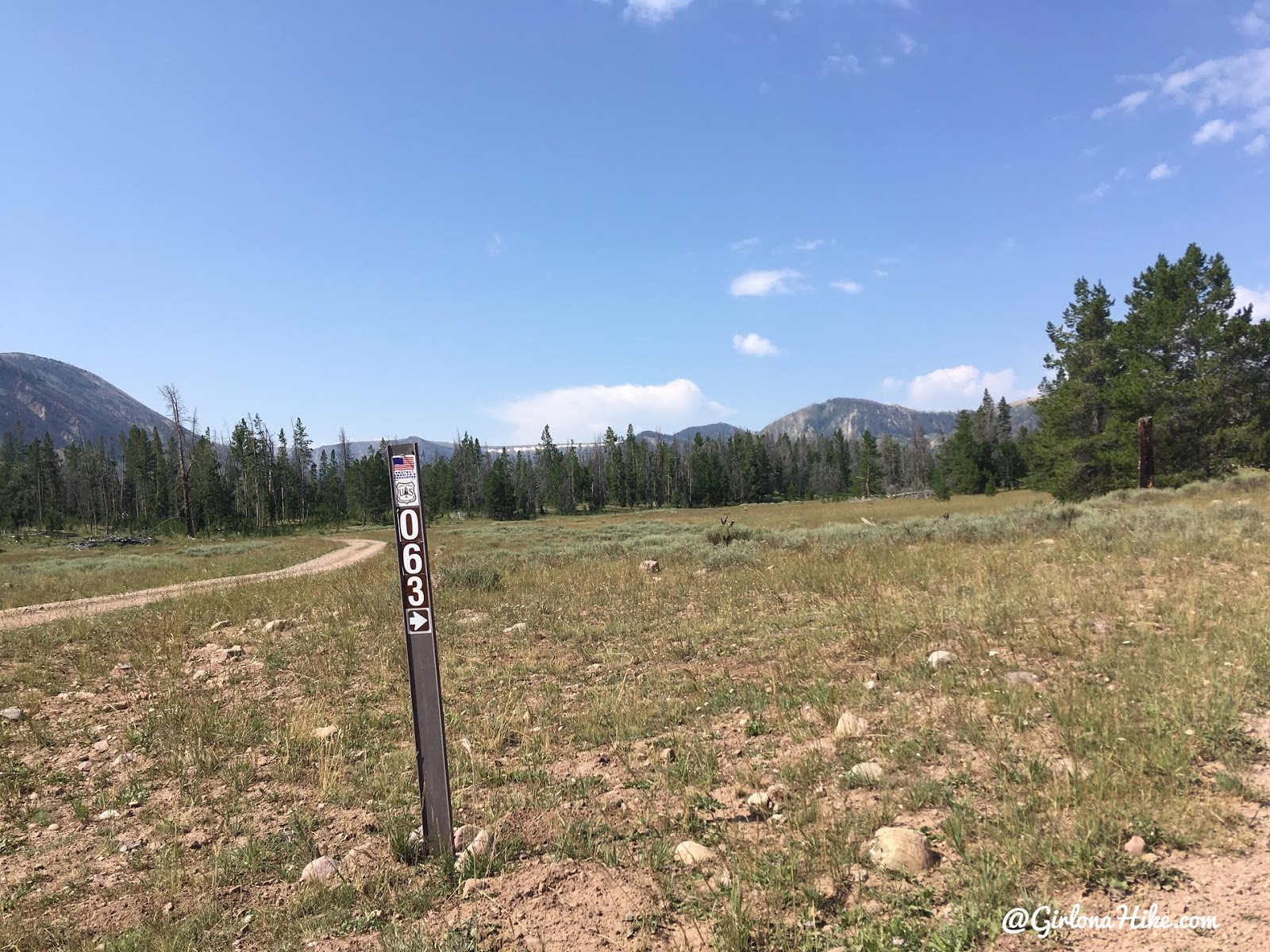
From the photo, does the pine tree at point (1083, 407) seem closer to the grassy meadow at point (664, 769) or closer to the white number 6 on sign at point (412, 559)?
the grassy meadow at point (664, 769)

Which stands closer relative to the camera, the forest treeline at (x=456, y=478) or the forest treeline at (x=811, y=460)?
the forest treeline at (x=811, y=460)

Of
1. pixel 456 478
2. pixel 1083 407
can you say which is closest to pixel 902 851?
pixel 1083 407

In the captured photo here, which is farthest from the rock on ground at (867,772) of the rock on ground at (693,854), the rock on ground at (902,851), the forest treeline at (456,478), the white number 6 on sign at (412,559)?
the forest treeline at (456,478)

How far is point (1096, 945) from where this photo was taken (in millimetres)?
2820

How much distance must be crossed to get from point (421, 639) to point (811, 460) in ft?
489

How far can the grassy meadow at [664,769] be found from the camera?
11.3 ft

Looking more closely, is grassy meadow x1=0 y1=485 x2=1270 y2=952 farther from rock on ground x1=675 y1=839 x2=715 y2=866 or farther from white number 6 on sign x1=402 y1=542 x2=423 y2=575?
white number 6 on sign x1=402 y1=542 x2=423 y2=575

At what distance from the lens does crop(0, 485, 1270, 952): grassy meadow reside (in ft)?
11.3

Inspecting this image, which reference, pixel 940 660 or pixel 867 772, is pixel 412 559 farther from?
pixel 940 660

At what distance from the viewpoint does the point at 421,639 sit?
3959mm

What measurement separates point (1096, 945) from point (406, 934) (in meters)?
3.39

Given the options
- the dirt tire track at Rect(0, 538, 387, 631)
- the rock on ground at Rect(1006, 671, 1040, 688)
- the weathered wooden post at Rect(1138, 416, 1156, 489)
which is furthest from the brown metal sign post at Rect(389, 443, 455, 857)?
the weathered wooden post at Rect(1138, 416, 1156, 489)

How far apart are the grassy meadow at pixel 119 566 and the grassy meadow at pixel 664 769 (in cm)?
1170

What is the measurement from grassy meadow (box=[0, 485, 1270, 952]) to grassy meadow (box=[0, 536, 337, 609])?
1170 centimetres
